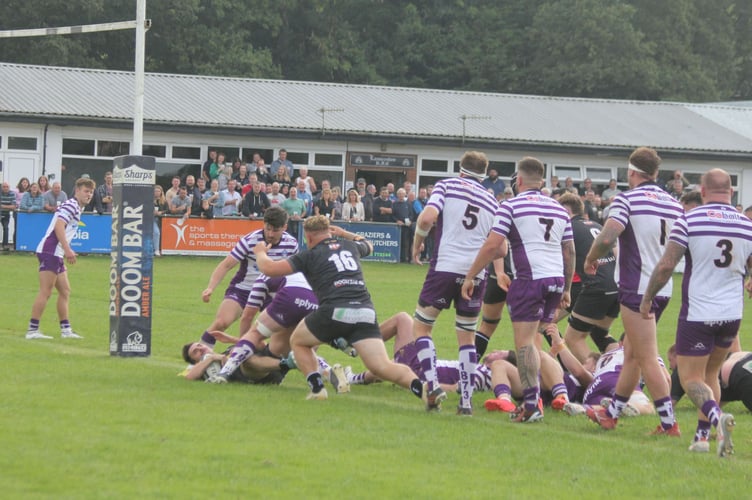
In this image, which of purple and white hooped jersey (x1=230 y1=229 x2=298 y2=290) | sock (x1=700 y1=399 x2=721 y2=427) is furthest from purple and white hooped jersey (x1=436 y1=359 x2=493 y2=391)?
sock (x1=700 y1=399 x2=721 y2=427)

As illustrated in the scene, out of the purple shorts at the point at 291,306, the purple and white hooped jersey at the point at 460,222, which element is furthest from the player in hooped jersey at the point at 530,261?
the purple shorts at the point at 291,306

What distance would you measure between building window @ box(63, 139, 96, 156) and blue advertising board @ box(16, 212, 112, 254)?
25.8 ft

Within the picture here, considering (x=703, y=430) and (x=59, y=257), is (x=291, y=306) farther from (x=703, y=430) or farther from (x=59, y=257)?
(x=59, y=257)

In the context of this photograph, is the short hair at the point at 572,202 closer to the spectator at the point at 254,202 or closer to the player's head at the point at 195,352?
the player's head at the point at 195,352

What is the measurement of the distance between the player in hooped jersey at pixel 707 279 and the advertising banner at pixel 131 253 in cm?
624

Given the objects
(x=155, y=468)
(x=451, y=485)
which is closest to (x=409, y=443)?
(x=451, y=485)

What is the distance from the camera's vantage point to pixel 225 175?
33625mm

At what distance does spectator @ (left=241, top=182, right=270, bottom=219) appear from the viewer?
3114 centimetres

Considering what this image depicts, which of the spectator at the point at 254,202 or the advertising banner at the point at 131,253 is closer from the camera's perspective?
the advertising banner at the point at 131,253

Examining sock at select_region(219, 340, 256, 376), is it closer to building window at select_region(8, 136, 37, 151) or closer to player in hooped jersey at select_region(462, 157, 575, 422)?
player in hooped jersey at select_region(462, 157, 575, 422)

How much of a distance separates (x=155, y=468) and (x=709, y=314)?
4182 millimetres

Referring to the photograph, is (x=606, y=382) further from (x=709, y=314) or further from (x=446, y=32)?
(x=446, y=32)

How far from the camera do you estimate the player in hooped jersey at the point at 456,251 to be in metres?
10.7

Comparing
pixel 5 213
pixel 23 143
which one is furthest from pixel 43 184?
pixel 23 143
